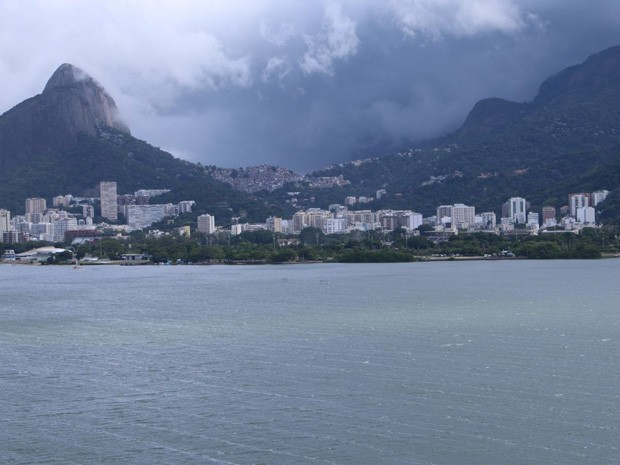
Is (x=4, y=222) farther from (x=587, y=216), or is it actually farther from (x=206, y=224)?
(x=587, y=216)

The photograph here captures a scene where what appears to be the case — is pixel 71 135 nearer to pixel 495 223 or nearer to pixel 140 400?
pixel 495 223

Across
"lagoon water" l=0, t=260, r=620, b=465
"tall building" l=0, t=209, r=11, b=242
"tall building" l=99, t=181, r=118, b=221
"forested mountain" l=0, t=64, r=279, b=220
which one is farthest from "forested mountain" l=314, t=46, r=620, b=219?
"lagoon water" l=0, t=260, r=620, b=465

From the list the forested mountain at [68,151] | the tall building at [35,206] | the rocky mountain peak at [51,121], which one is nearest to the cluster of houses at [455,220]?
the forested mountain at [68,151]

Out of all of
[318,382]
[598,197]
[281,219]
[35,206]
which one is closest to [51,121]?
[35,206]

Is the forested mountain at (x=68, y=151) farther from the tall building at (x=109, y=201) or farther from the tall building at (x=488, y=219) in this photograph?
the tall building at (x=488, y=219)

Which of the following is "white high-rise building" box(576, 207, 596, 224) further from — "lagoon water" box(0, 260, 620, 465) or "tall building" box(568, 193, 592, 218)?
"lagoon water" box(0, 260, 620, 465)
